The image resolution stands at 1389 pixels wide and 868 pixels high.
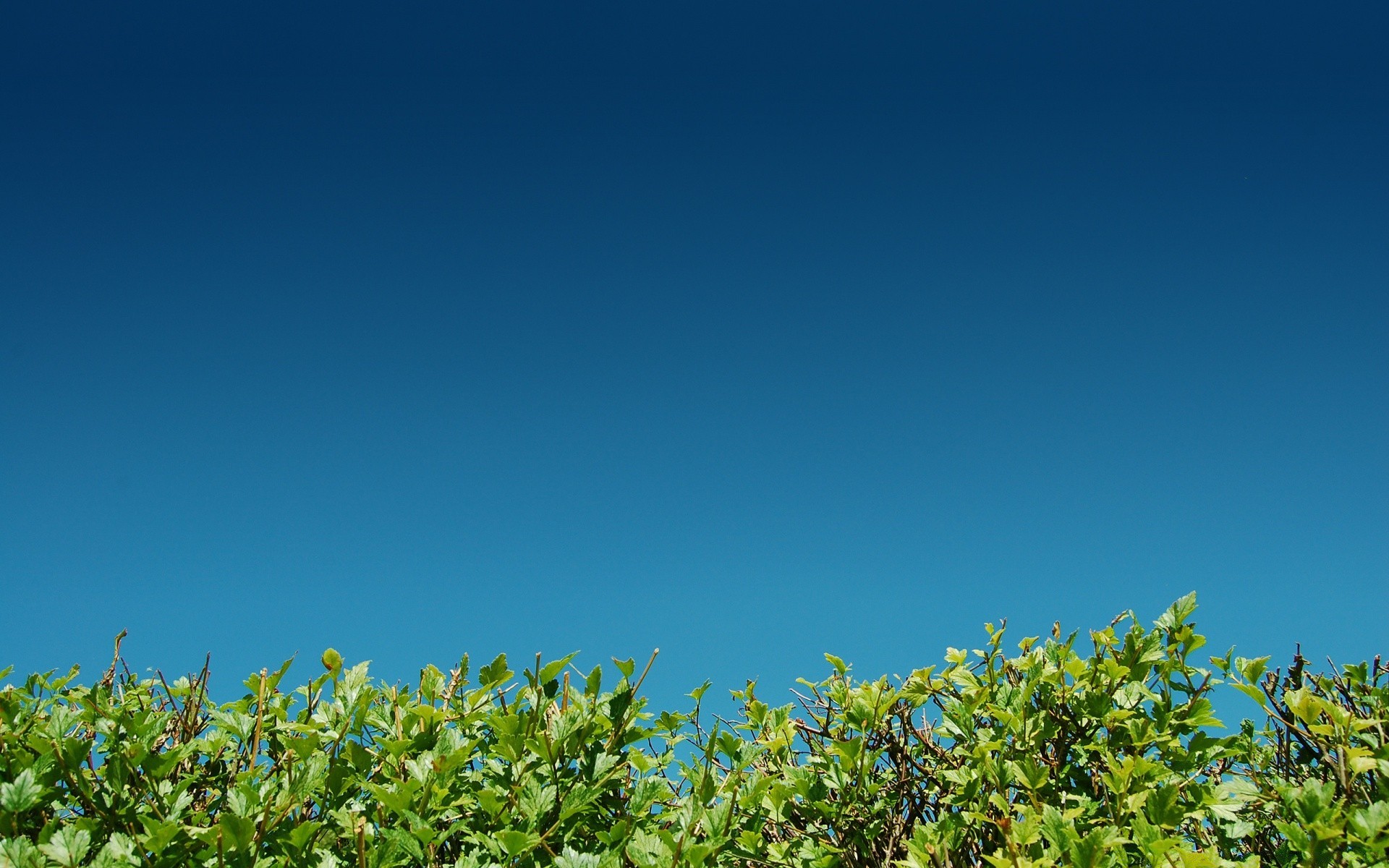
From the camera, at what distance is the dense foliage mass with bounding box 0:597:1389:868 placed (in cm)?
239

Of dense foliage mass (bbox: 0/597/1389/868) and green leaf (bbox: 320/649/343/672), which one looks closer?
dense foliage mass (bbox: 0/597/1389/868)

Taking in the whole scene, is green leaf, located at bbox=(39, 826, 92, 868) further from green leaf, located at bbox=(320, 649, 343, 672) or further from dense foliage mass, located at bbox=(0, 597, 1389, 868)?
green leaf, located at bbox=(320, 649, 343, 672)

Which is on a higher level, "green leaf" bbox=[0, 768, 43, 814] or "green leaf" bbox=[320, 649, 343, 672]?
"green leaf" bbox=[320, 649, 343, 672]

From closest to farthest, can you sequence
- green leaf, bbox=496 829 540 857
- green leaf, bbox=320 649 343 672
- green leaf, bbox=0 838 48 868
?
green leaf, bbox=0 838 48 868 < green leaf, bbox=496 829 540 857 < green leaf, bbox=320 649 343 672

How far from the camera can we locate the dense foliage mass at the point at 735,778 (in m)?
2.39

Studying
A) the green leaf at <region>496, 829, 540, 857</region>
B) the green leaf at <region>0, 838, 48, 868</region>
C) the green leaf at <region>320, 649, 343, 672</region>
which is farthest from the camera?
the green leaf at <region>320, 649, 343, 672</region>

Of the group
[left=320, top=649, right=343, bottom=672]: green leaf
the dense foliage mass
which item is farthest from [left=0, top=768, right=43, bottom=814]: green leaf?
[left=320, top=649, right=343, bottom=672]: green leaf

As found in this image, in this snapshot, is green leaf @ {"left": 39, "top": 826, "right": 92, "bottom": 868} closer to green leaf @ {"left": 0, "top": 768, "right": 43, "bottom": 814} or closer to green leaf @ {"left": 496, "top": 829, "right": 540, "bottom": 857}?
green leaf @ {"left": 0, "top": 768, "right": 43, "bottom": 814}

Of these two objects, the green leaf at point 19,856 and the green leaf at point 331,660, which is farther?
the green leaf at point 331,660

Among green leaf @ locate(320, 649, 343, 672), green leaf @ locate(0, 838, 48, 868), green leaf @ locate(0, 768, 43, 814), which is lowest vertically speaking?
green leaf @ locate(0, 838, 48, 868)

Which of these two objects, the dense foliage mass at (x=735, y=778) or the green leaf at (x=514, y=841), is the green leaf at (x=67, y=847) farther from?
the green leaf at (x=514, y=841)

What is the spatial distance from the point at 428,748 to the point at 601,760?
631mm

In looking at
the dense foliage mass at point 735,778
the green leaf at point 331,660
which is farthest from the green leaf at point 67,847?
the green leaf at point 331,660

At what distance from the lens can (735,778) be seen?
290 cm
